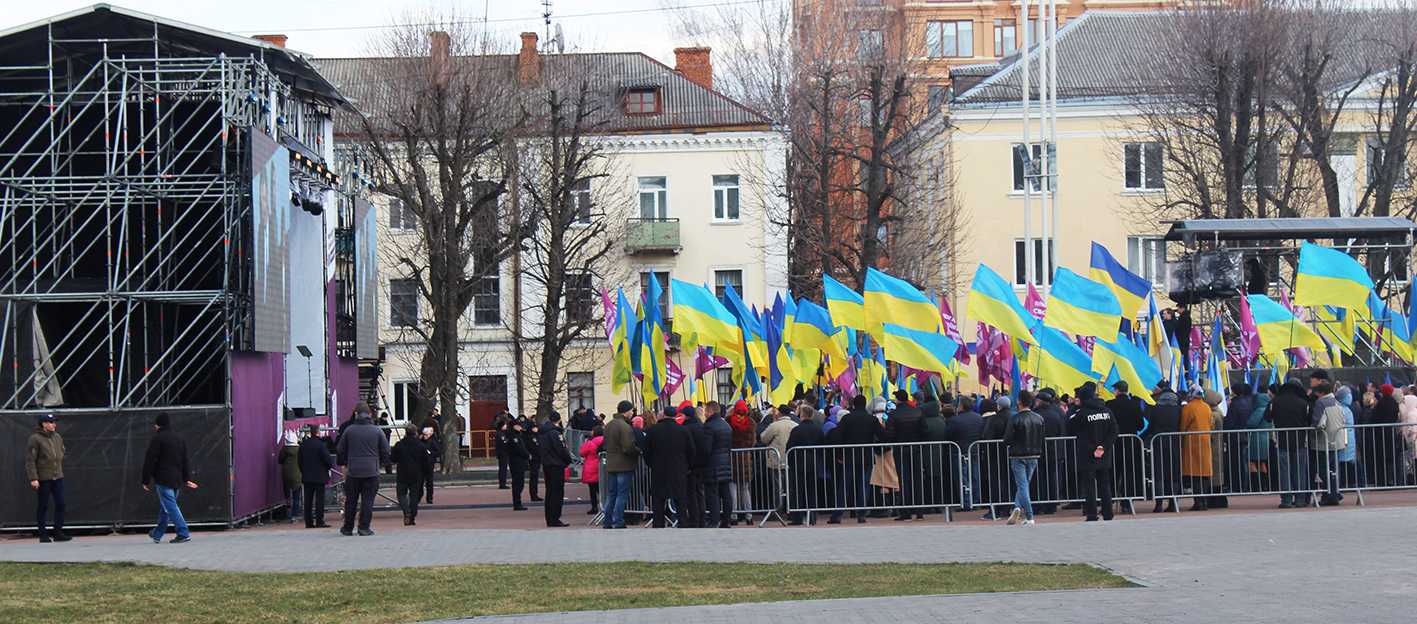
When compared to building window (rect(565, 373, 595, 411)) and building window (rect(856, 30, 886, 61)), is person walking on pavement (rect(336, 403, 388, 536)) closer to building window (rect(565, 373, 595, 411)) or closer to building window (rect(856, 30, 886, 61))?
building window (rect(856, 30, 886, 61))

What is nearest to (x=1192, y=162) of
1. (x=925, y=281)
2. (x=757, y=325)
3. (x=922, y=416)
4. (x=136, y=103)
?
(x=925, y=281)

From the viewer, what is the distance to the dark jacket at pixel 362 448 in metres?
20.5

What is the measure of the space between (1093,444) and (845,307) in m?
6.22

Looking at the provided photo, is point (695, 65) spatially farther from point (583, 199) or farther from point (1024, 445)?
point (1024, 445)

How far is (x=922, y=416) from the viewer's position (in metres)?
21.2

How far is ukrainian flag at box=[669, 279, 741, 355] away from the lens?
1027 inches

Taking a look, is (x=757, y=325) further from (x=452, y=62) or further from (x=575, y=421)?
(x=452, y=62)

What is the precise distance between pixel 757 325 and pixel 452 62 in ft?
44.2

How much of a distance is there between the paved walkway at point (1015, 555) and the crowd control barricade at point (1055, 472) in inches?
52.0

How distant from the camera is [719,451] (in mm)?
20984

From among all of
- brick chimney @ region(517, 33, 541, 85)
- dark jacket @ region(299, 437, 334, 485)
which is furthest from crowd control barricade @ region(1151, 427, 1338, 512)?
brick chimney @ region(517, 33, 541, 85)

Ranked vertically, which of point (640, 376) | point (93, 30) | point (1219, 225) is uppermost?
point (93, 30)

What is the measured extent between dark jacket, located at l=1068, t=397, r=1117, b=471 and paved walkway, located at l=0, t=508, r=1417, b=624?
0.79m

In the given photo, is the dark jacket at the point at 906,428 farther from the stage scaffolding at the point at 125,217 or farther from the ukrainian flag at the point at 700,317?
the stage scaffolding at the point at 125,217
